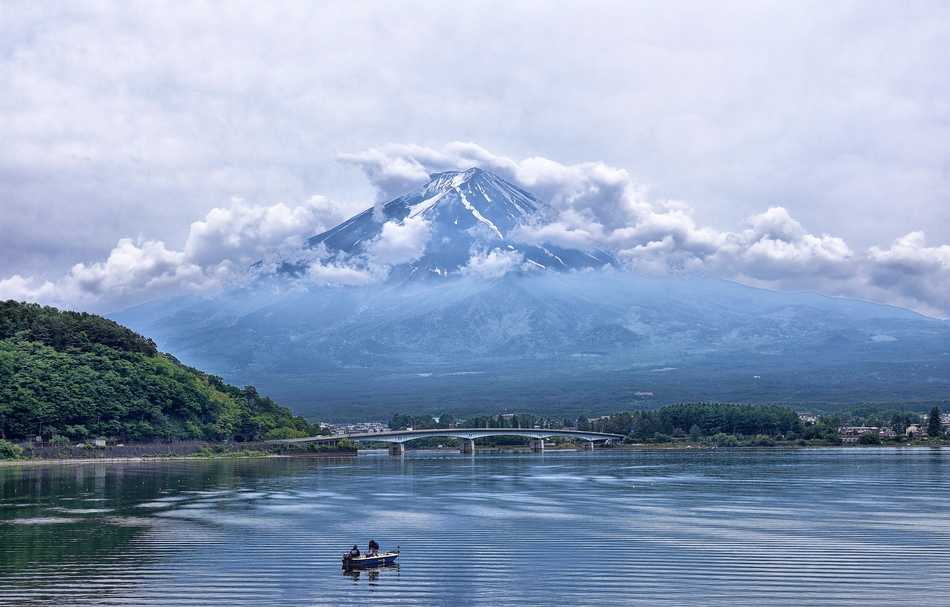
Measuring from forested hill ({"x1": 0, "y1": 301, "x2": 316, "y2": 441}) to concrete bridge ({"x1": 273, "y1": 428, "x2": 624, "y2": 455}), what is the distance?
11.2 m

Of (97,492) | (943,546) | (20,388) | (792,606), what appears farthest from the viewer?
(20,388)

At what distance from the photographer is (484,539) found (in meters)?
43.0

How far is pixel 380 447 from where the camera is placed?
16712cm

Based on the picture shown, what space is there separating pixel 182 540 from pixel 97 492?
24.3 metres

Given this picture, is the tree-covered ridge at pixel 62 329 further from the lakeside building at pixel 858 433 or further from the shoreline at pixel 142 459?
the lakeside building at pixel 858 433

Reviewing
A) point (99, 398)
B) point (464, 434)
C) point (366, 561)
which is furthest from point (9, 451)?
point (366, 561)

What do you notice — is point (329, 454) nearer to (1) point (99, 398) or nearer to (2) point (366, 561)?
(1) point (99, 398)

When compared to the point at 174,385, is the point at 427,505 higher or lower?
lower

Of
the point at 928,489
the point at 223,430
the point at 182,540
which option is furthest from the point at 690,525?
the point at 223,430

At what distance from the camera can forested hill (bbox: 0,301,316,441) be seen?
10444 cm

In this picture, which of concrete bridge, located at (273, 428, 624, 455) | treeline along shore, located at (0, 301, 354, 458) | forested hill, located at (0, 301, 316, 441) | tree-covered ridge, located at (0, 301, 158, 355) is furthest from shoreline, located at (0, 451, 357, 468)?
tree-covered ridge, located at (0, 301, 158, 355)

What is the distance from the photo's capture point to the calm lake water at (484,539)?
31.8 metres

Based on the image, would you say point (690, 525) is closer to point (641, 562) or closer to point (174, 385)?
point (641, 562)

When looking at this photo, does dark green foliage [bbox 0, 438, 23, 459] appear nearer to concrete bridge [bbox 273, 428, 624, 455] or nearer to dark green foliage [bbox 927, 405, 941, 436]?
concrete bridge [bbox 273, 428, 624, 455]
